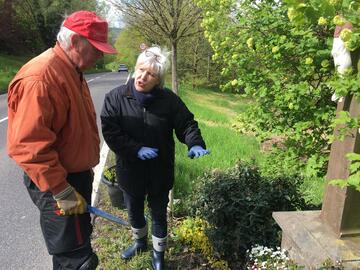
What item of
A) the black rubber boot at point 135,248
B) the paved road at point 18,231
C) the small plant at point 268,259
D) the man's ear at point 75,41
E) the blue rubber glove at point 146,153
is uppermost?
the man's ear at point 75,41

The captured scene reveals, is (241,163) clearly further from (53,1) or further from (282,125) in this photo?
(53,1)

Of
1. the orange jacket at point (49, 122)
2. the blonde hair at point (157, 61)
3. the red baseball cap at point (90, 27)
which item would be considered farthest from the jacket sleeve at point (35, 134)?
the blonde hair at point (157, 61)

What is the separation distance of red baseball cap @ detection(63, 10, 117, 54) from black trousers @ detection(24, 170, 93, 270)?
829mm

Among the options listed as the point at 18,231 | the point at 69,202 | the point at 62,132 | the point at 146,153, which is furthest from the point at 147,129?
the point at 18,231

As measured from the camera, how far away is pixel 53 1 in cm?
4356

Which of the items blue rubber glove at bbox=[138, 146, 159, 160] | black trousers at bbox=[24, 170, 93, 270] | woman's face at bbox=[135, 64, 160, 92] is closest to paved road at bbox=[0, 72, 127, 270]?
black trousers at bbox=[24, 170, 93, 270]

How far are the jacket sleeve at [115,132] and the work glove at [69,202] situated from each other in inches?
30.1

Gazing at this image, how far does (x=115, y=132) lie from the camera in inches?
125

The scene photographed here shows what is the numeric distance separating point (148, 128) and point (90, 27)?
1.03 metres

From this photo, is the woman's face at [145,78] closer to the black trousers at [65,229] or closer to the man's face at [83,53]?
the man's face at [83,53]

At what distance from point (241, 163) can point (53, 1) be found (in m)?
44.4

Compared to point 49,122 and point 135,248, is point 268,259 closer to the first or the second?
point 135,248

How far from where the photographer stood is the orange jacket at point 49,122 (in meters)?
2.21

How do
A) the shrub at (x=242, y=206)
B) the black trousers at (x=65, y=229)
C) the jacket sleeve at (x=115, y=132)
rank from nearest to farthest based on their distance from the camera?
the black trousers at (x=65, y=229) < the jacket sleeve at (x=115, y=132) < the shrub at (x=242, y=206)
